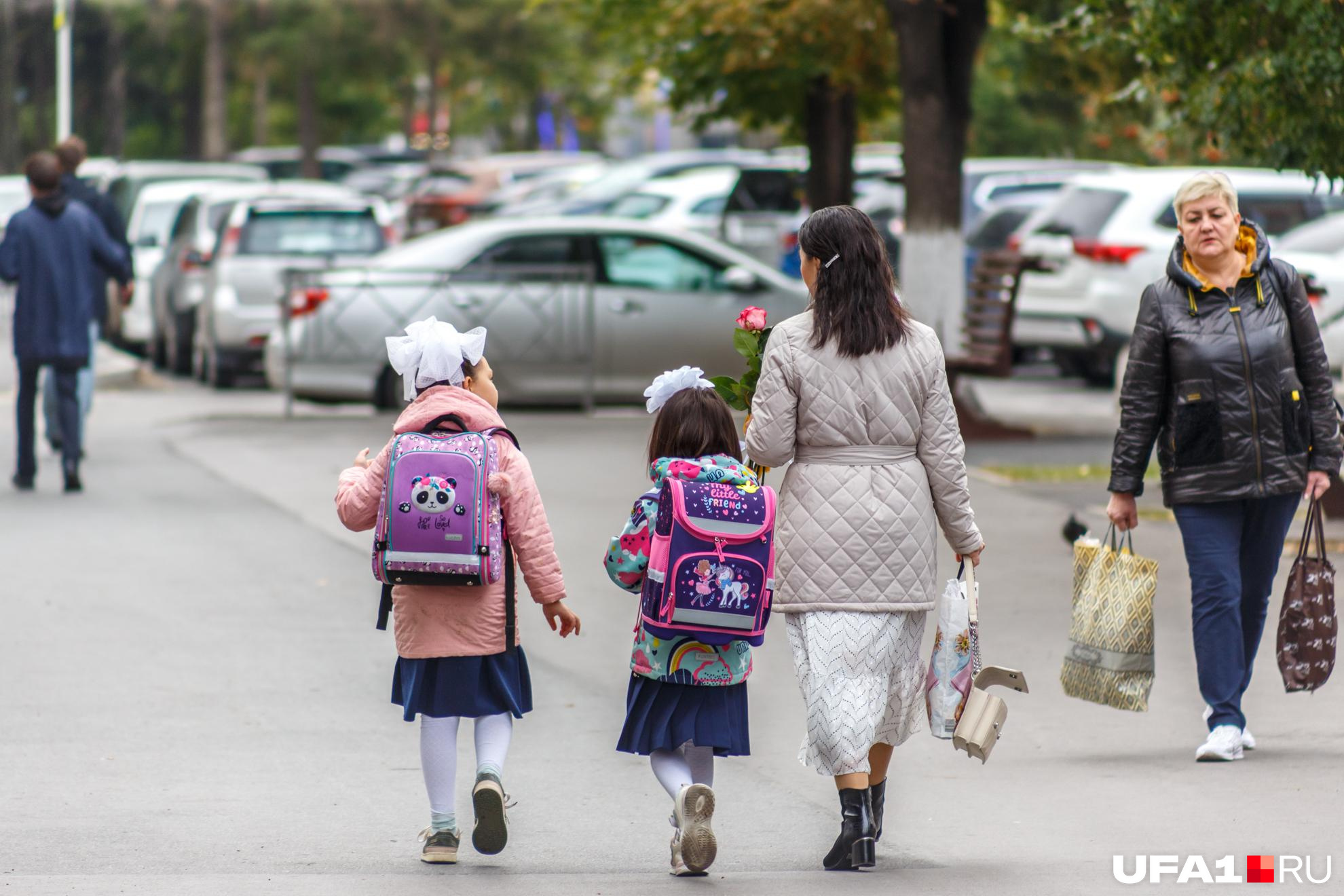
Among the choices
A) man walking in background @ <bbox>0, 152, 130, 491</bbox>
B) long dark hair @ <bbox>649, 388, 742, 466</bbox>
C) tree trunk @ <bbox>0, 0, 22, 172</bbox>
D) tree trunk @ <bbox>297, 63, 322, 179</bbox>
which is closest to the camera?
long dark hair @ <bbox>649, 388, 742, 466</bbox>

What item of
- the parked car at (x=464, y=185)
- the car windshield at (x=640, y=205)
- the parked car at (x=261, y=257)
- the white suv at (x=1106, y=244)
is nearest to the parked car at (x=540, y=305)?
the parked car at (x=261, y=257)

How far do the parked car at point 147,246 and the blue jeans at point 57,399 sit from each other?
691 cm

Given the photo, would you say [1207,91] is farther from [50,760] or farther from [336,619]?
[50,760]

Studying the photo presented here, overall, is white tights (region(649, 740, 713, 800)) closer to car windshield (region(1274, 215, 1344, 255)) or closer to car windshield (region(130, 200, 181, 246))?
car windshield (region(1274, 215, 1344, 255))

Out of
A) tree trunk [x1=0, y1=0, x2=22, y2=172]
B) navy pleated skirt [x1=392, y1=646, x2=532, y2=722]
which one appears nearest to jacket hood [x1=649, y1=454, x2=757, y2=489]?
navy pleated skirt [x1=392, y1=646, x2=532, y2=722]

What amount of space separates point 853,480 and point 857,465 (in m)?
0.04

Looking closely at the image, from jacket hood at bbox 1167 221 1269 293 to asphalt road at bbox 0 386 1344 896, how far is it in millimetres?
1438

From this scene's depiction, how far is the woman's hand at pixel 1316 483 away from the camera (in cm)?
597

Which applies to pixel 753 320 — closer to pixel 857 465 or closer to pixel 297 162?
pixel 857 465

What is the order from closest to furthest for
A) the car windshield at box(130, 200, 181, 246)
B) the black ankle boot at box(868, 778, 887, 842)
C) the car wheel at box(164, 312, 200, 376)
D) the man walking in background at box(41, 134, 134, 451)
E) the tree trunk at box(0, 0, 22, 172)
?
1. the black ankle boot at box(868, 778, 887, 842)
2. the man walking in background at box(41, 134, 134, 451)
3. the car wheel at box(164, 312, 200, 376)
4. the car windshield at box(130, 200, 181, 246)
5. the tree trunk at box(0, 0, 22, 172)

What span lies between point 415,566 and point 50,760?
1.91m

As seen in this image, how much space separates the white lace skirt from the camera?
195 inches

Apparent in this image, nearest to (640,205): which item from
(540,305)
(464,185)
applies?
(540,305)

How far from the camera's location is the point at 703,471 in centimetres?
482
